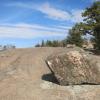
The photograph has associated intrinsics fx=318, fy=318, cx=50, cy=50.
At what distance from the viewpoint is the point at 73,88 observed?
17547 mm

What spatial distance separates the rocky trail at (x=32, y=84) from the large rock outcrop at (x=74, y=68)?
15.2 inches

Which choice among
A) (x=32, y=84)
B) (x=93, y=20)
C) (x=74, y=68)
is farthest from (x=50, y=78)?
(x=93, y=20)

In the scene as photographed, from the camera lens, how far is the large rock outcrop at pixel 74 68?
687 inches

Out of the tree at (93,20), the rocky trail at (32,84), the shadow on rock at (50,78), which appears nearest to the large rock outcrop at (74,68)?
the rocky trail at (32,84)

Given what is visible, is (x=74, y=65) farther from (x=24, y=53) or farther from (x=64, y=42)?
(x=64, y=42)

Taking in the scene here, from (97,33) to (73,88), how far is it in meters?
14.2

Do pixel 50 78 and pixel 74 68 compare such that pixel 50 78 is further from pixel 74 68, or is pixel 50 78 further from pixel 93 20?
pixel 93 20

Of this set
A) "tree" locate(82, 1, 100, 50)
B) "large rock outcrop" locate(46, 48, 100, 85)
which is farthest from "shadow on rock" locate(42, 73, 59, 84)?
"tree" locate(82, 1, 100, 50)

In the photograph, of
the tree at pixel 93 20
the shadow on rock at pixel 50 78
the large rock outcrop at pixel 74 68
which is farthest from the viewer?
the tree at pixel 93 20

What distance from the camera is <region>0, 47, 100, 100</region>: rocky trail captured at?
17.1 metres

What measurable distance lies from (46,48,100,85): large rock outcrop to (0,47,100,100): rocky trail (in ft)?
1.26

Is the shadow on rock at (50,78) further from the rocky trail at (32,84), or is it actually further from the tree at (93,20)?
the tree at (93,20)

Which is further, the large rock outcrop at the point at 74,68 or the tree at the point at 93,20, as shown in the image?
the tree at the point at 93,20

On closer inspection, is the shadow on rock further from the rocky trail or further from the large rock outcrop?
the large rock outcrop
